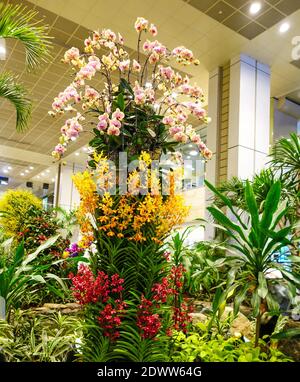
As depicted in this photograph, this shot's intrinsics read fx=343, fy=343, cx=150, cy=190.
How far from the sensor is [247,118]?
591cm

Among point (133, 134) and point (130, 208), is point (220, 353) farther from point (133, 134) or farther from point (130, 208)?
point (133, 134)

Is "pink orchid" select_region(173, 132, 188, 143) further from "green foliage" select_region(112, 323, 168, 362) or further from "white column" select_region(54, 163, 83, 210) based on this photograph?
"white column" select_region(54, 163, 83, 210)

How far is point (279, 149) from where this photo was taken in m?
3.17

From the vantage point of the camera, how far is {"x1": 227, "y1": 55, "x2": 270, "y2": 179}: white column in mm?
5770

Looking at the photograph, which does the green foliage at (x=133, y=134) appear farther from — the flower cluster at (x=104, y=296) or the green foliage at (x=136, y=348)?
the green foliage at (x=136, y=348)

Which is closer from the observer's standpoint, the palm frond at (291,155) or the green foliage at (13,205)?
the palm frond at (291,155)

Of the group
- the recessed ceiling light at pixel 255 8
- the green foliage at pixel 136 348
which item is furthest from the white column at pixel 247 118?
the green foliage at pixel 136 348

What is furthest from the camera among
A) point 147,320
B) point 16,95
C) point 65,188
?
point 65,188

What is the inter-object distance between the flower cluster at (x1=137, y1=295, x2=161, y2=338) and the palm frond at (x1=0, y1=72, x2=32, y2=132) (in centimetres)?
233

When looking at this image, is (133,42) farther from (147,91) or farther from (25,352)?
(25,352)

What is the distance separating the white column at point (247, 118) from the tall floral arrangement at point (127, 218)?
3914 millimetres

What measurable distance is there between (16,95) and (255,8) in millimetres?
3665

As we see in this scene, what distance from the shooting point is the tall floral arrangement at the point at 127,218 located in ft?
5.75

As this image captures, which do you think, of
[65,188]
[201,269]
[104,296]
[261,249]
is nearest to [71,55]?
[104,296]
